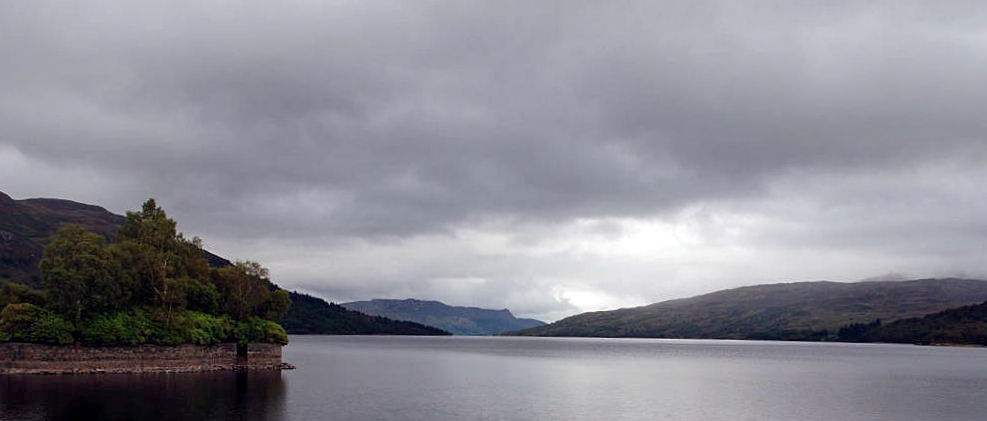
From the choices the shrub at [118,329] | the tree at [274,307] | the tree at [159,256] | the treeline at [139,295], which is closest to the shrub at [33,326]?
the treeline at [139,295]

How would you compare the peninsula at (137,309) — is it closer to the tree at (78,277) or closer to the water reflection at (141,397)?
the tree at (78,277)

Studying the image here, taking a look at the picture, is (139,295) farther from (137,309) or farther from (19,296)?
(19,296)

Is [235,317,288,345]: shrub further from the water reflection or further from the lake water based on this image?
the water reflection

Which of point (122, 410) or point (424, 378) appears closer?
point (122, 410)

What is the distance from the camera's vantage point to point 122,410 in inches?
2606

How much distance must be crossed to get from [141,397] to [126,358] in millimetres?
35059

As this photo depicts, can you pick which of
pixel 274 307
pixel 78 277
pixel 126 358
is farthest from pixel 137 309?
pixel 274 307

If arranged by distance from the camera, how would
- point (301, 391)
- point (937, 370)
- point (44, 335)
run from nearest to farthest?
1. point (301, 391)
2. point (44, 335)
3. point (937, 370)

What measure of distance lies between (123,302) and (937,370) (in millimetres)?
170827

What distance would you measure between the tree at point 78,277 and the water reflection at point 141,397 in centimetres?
1153

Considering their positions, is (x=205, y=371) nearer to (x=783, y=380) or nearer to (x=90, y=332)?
(x=90, y=332)

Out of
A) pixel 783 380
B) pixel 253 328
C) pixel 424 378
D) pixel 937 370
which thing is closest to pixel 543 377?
pixel 424 378

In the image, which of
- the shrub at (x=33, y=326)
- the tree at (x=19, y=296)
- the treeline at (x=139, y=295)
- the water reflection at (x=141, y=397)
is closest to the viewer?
the water reflection at (x=141, y=397)

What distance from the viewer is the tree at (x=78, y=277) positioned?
103 meters
